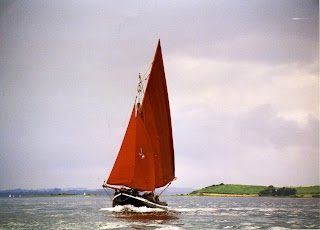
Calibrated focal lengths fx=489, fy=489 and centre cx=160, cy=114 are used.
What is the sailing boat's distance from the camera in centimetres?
3002

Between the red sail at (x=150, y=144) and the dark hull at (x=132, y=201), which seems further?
the dark hull at (x=132, y=201)

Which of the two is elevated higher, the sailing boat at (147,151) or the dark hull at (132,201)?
the sailing boat at (147,151)

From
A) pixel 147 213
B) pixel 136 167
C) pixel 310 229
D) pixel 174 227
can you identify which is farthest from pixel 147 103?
pixel 310 229

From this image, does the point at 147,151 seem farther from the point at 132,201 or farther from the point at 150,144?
the point at 132,201

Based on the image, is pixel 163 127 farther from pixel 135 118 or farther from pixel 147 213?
A: pixel 147 213

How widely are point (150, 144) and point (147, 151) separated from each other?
515mm

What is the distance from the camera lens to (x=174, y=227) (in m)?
21.8

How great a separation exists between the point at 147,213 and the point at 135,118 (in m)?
5.88

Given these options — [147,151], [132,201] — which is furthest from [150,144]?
[132,201]

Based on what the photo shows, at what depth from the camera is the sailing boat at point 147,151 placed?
3002 centimetres

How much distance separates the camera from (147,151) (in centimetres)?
3041

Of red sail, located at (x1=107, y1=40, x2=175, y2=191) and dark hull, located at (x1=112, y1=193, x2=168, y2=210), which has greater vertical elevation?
red sail, located at (x1=107, y1=40, x2=175, y2=191)

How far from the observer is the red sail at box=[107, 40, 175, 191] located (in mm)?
30000

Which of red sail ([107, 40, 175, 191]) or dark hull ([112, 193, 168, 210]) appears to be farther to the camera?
dark hull ([112, 193, 168, 210])
